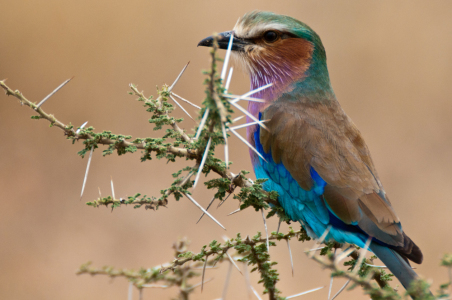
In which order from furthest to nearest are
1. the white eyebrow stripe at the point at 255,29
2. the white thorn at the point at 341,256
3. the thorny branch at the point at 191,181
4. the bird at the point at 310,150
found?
the white eyebrow stripe at the point at 255,29
the bird at the point at 310,150
the thorny branch at the point at 191,181
the white thorn at the point at 341,256

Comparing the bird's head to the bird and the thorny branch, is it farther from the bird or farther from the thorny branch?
the thorny branch

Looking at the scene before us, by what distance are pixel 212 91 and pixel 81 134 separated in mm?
534

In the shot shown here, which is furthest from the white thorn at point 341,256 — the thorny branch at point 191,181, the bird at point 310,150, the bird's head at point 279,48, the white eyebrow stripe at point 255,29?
the white eyebrow stripe at point 255,29

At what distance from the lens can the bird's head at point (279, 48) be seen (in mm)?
2125

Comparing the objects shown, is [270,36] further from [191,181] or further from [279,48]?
[191,181]

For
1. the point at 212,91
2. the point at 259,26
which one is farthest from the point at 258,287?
the point at 212,91

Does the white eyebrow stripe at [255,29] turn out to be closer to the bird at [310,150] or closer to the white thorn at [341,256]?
the bird at [310,150]

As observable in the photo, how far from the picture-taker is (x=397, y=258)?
1.56m

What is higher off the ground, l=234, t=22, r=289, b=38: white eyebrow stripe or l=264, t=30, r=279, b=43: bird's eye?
l=234, t=22, r=289, b=38: white eyebrow stripe

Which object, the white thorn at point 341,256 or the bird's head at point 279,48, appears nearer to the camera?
the white thorn at point 341,256

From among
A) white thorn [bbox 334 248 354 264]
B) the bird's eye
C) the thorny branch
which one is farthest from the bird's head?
white thorn [bbox 334 248 354 264]

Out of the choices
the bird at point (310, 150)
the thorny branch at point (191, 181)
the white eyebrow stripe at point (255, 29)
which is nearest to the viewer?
the thorny branch at point (191, 181)

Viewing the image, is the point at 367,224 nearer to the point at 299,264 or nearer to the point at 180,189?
the point at 180,189

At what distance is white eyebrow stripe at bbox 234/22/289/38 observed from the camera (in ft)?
6.94
